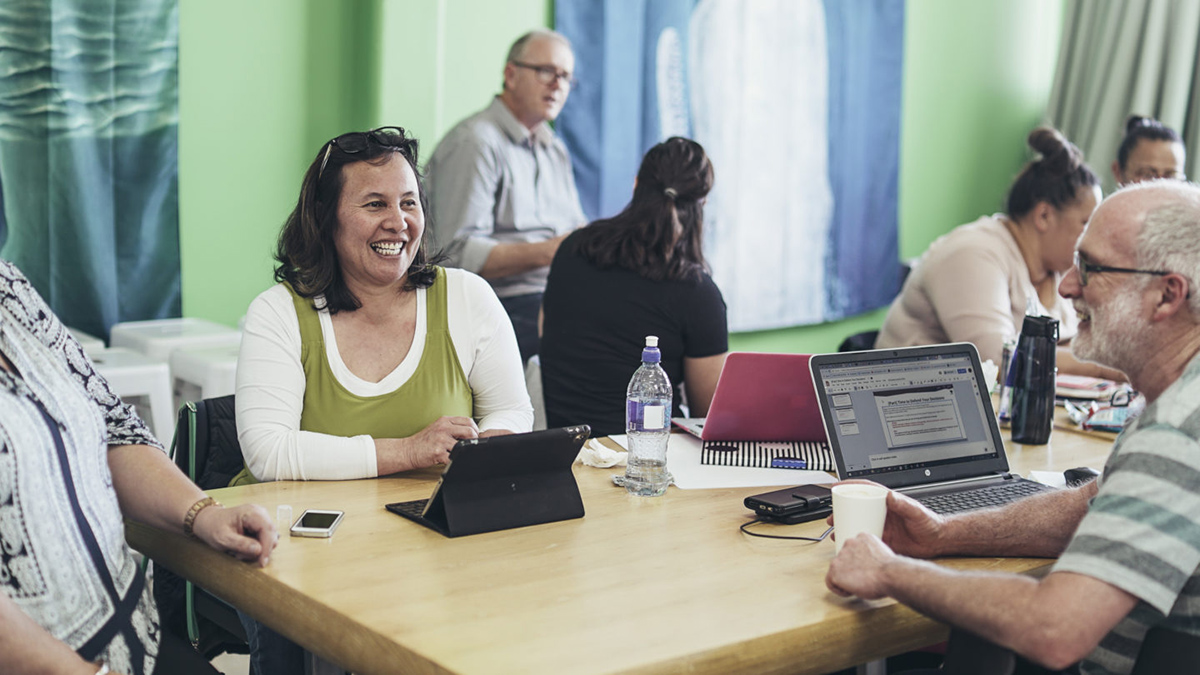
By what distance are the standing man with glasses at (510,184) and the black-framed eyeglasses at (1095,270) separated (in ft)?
6.99

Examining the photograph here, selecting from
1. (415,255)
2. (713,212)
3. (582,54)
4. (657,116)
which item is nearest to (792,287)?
(713,212)

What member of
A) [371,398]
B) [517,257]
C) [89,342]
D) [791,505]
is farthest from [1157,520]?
[89,342]

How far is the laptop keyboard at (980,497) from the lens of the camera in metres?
1.77

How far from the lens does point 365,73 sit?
3.80 metres

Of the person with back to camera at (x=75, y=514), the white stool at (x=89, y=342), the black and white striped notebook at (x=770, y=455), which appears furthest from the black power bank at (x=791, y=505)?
the white stool at (x=89, y=342)

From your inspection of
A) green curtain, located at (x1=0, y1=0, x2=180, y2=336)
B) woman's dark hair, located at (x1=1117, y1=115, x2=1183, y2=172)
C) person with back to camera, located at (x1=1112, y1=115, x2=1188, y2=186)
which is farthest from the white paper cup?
woman's dark hair, located at (x1=1117, y1=115, x2=1183, y2=172)

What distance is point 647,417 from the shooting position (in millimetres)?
A: 1927

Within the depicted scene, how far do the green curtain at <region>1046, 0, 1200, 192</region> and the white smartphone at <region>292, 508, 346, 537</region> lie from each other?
4888 mm

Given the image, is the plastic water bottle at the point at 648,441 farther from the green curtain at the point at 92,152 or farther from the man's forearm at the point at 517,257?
the green curtain at the point at 92,152

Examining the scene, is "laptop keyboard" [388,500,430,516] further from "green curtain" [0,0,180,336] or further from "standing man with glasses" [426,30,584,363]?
"green curtain" [0,0,180,336]

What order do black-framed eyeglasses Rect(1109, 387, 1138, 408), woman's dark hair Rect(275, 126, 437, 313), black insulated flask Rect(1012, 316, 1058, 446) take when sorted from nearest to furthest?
woman's dark hair Rect(275, 126, 437, 313) → black insulated flask Rect(1012, 316, 1058, 446) → black-framed eyeglasses Rect(1109, 387, 1138, 408)

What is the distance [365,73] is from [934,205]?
132 inches

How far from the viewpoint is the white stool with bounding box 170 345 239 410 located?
3.11m

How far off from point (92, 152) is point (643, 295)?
1763mm
